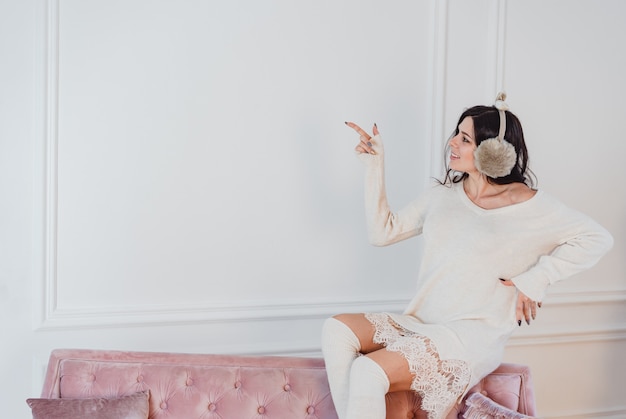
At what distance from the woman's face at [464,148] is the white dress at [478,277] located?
132mm

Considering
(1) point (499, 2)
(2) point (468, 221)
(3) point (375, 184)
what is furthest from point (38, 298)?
(1) point (499, 2)

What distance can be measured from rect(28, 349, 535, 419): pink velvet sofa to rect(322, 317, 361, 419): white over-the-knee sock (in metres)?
0.15

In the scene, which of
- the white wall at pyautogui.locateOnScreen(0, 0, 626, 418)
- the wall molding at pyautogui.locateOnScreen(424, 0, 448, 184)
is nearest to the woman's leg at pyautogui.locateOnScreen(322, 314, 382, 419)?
the white wall at pyautogui.locateOnScreen(0, 0, 626, 418)

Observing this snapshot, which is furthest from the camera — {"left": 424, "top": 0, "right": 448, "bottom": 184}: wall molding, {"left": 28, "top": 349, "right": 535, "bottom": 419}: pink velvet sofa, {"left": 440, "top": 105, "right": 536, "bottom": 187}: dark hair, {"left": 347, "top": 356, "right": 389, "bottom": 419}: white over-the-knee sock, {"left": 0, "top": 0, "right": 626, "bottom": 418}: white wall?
{"left": 424, "top": 0, "right": 448, "bottom": 184}: wall molding

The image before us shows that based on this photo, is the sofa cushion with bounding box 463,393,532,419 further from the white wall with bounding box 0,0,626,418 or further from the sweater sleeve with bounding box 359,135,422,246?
the white wall with bounding box 0,0,626,418

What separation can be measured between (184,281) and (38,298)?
570 mm

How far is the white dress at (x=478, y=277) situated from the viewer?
7.30 feet

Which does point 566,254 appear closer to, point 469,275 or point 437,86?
point 469,275

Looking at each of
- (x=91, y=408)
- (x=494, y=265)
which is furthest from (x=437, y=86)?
(x=91, y=408)

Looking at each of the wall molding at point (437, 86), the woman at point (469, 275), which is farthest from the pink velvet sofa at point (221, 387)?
the wall molding at point (437, 86)

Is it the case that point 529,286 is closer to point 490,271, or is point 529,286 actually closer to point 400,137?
point 490,271

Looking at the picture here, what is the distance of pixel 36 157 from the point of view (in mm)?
2674

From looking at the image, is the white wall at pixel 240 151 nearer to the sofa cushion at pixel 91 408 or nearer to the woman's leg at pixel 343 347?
the sofa cushion at pixel 91 408

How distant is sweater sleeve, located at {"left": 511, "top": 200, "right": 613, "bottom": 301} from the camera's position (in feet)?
7.52
